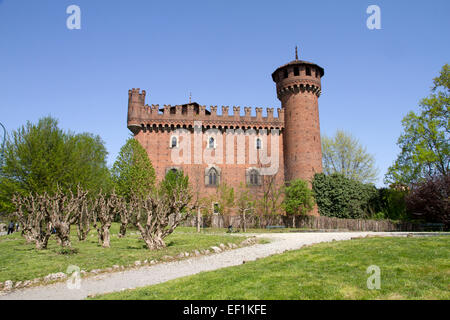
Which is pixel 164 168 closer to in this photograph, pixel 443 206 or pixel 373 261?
pixel 443 206

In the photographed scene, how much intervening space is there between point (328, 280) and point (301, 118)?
30805 mm

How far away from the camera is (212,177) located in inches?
1432

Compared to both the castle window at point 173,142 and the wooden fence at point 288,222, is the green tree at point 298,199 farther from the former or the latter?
the castle window at point 173,142

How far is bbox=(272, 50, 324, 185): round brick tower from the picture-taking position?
3519 centimetres

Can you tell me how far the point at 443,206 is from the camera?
21609 millimetres

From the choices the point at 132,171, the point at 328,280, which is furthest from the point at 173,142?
the point at 328,280

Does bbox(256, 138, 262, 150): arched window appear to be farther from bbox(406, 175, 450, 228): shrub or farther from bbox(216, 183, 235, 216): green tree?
bbox(406, 175, 450, 228): shrub

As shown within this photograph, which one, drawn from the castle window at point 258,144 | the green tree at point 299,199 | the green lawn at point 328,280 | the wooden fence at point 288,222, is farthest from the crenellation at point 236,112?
the green lawn at point 328,280

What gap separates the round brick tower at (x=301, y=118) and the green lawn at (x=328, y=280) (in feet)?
84.5

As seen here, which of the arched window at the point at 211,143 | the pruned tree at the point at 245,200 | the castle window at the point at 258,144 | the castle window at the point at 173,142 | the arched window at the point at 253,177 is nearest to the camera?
the pruned tree at the point at 245,200

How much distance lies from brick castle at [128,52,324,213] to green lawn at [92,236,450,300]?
26.4m

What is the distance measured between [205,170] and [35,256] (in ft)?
80.4

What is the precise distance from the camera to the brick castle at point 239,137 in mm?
35719
